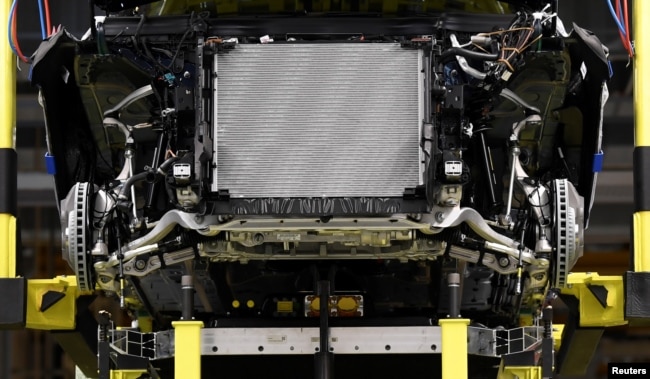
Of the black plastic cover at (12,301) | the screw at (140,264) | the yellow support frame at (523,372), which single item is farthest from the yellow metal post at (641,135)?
the black plastic cover at (12,301)

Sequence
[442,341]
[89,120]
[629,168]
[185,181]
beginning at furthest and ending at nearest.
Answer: [629,168] < [89,120] < [442,341] < [185,181]

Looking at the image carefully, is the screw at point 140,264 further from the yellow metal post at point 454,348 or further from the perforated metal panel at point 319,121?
the yellow metal post at point 454,348

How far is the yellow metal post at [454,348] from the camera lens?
5910 mm

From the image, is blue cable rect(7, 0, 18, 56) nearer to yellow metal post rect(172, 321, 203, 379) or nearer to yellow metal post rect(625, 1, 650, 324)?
yellow metal post rect(172, 321, 203, 379)

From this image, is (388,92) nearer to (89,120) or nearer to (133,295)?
(89,120)

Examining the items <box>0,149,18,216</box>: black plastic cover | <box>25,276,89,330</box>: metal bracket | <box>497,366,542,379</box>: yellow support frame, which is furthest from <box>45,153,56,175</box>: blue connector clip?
<box>497,366,542,379</box>: yellow support frame

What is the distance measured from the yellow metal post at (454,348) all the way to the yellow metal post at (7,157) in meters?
2.19

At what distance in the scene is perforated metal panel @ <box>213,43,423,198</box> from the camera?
18.5 feet

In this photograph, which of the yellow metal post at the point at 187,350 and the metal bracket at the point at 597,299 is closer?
the yellow metal post at the point at 187,350

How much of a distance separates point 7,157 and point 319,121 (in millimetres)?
1881

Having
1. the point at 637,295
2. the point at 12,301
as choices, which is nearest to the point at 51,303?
the point at 12,301

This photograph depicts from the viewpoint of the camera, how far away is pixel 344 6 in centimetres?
612

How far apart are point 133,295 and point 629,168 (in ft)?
24.1

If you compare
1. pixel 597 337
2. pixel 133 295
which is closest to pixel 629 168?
pixel 597 337
